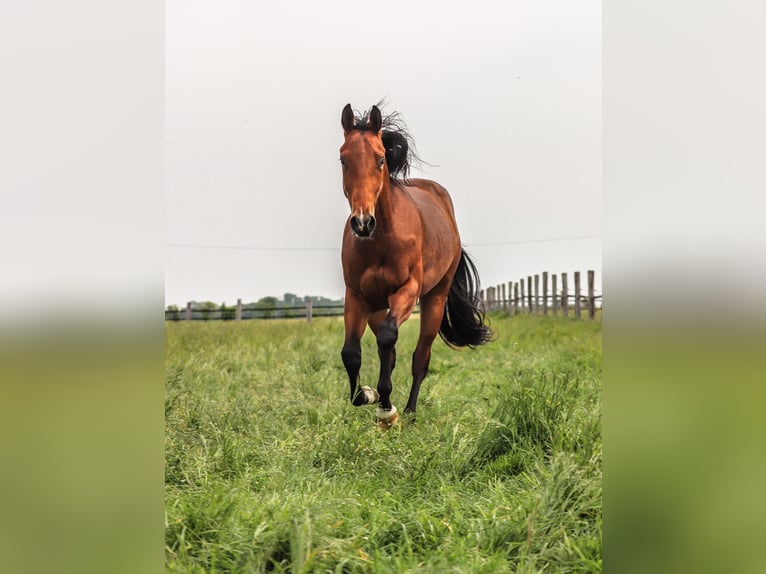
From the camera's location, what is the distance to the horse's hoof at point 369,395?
470 centimetres

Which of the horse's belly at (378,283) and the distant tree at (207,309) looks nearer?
the horse's belly at (378,283)

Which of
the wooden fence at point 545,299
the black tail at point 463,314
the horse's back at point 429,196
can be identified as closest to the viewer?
the horse's back at point 429,196

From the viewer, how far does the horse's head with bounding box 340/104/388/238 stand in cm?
389

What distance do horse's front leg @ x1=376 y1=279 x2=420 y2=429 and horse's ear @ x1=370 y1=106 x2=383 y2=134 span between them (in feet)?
4.21

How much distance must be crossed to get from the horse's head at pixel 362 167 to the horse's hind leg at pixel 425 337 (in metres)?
1.91

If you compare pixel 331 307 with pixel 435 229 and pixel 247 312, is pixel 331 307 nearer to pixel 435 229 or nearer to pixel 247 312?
pixel 247 312

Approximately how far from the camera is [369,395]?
4.72 metres

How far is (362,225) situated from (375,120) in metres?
0.84

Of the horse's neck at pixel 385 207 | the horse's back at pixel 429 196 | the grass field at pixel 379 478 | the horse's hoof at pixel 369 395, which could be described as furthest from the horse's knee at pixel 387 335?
the horse's back at pixel 429 196

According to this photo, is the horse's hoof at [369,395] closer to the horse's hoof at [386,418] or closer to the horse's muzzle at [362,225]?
the horse's hoof at [386,418]

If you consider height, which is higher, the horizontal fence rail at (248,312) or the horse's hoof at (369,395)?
the horse's hoof at (369,395)

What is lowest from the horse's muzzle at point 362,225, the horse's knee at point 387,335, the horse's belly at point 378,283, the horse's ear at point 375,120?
the horse's knee at point 387,335
